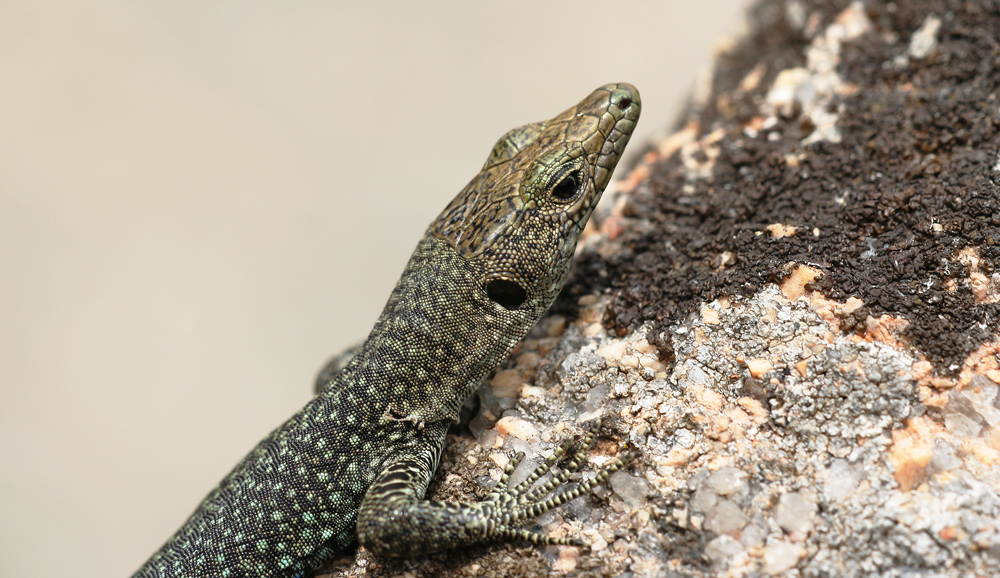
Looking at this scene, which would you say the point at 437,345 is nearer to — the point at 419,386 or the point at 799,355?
the point at 419,386

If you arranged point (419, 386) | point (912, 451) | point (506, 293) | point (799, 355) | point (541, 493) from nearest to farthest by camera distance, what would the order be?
point (912, 451)
point (799, 355)
point (541, 493)
point (419, 386)
point (506, 293)

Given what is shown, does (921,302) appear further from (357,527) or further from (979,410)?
(357,527)

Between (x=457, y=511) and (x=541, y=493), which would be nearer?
(x=457, y=511)

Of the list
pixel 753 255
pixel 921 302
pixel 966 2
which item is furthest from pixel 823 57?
pixel 921 302

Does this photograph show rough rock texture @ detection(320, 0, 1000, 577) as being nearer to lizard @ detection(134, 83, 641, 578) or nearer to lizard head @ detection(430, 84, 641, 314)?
lizard @ detection(134, 83, 641, 578)

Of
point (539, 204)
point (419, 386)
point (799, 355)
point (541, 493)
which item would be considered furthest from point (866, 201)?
point (419, 386)

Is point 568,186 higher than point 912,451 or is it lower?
higher
